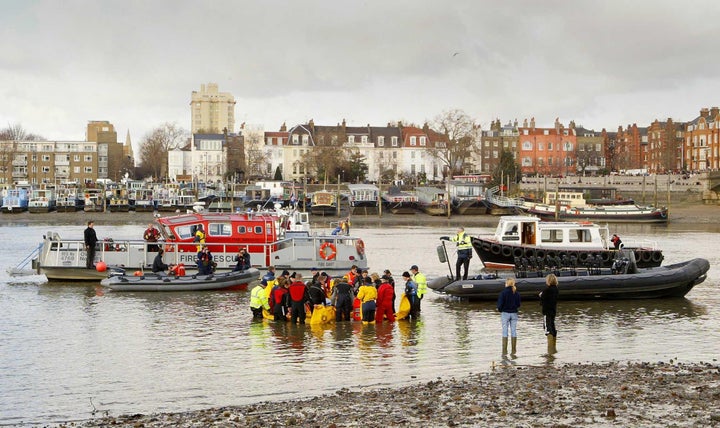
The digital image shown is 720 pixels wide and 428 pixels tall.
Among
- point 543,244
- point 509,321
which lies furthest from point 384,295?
point 543,244

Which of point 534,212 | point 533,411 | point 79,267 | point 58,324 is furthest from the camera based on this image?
point 534,212

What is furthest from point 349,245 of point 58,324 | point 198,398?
point 198,398

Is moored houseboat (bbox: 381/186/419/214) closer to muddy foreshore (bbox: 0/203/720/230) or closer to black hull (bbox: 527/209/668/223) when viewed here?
muddy foreshore (bbox: 0/203/720/230)

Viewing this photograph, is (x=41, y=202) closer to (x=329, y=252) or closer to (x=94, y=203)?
(x=94, y=203)

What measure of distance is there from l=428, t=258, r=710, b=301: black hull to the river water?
15.7 inches

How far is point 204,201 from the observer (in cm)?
10600

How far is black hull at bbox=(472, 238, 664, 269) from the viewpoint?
37.4 meters

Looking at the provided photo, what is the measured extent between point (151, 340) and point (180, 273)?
9.28 m

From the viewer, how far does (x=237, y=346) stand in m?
22.8

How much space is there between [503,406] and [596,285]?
1463 centimetres

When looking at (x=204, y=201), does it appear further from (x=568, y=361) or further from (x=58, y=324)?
(x=568, y=361)

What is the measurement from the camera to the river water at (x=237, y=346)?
1833 centimetres

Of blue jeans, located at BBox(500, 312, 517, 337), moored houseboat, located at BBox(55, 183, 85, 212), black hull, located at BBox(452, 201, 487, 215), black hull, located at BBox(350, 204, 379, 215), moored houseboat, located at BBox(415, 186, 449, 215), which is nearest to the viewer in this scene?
blue jeans, located at BBox(500, 312, 517, 337)

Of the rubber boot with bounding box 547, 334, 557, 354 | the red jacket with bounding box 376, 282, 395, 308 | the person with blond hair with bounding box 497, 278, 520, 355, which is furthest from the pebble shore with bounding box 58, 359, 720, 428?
the red jacket with bounding box 376, 282, 395, 308
